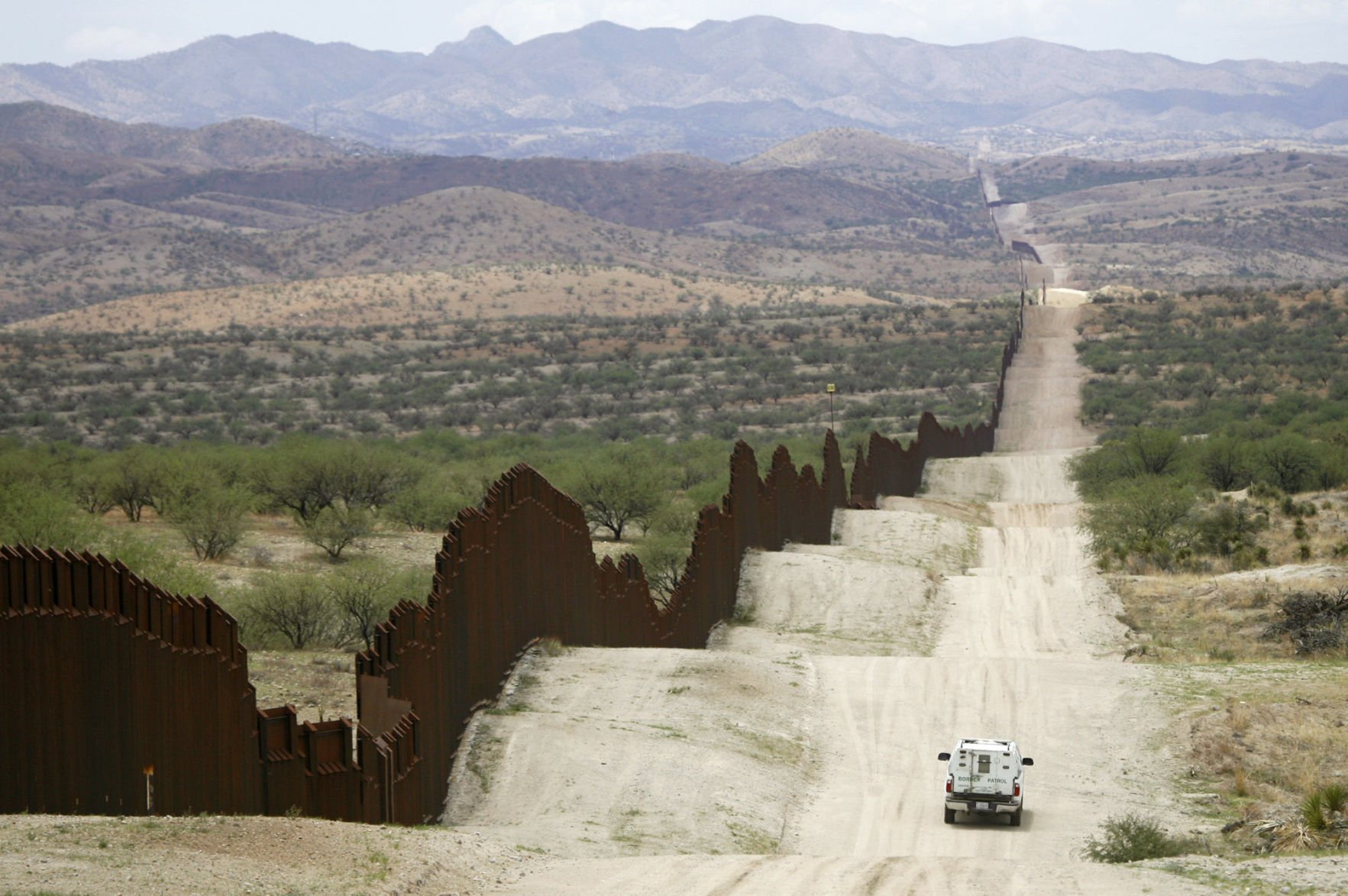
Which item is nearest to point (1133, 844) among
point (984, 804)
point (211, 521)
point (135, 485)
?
point (984, 804)

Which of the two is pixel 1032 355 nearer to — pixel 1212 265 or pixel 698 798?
pixel 698 798

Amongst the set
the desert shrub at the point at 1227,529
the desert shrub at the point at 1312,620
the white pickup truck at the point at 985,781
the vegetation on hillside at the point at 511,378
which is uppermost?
the white pickup truck at the point at 985,781

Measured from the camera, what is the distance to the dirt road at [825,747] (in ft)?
45.8

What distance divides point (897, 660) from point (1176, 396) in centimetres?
5372

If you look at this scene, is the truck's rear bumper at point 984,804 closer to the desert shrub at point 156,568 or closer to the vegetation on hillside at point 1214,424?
the desert shrub at point 156,568

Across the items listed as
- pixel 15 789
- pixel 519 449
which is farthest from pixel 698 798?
pixel 519 449

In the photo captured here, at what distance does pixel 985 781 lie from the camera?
1744cm

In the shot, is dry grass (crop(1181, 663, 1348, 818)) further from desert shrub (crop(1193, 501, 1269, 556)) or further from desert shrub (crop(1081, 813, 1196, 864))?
desert shrub (crop(1193, 501, 1269, 556))

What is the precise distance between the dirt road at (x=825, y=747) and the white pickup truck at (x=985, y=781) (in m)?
0.28

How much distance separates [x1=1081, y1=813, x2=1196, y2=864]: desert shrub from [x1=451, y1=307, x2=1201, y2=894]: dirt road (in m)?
0.31

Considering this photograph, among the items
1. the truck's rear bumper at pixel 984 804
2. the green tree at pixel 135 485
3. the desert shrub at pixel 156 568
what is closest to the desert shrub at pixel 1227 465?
the green tree at pixel 135 485

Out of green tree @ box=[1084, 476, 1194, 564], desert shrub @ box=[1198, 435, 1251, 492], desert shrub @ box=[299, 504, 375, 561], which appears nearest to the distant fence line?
desert shrub @ box=[299, 504, 375, 561]

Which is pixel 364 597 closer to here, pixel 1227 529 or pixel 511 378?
pixel 1227 529

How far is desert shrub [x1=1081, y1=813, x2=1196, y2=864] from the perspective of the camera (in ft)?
50.5
